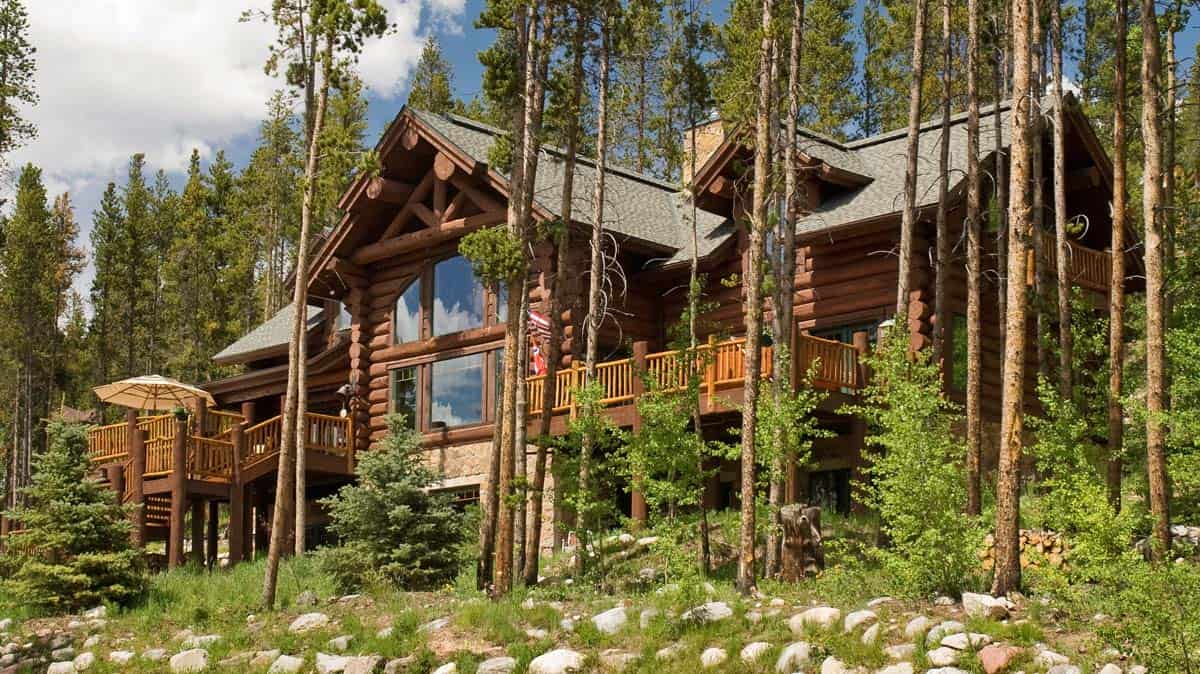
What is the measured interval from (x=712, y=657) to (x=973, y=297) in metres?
8.22

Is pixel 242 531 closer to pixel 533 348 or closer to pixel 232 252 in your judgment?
pixel 533 348

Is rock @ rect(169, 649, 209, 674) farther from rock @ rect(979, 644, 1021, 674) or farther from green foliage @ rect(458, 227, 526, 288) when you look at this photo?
rock @ rect(979, 644, 1021, 674)

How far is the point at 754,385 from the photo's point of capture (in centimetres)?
1912

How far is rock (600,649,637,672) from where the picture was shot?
16328 millimetres

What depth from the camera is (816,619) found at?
16.0m

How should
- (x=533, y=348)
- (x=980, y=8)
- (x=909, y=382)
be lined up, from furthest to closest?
(x=533, y=348) → (x=980, y=8) → (x=909, y=382)

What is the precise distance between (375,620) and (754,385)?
18.8 ft

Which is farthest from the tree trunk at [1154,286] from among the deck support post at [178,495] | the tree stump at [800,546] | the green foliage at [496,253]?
the deck support post at [178,495]

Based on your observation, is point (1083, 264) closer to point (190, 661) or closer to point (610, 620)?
point (610, 620)

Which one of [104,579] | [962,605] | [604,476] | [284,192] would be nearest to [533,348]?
[604,476]

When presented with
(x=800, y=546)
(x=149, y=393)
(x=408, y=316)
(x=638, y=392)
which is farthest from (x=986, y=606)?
(x=149, y=393)

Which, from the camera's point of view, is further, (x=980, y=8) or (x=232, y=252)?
(x=232, y=252)

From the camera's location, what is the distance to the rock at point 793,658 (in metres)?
15.3

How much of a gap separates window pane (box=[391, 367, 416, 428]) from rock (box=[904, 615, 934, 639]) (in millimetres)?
16341
